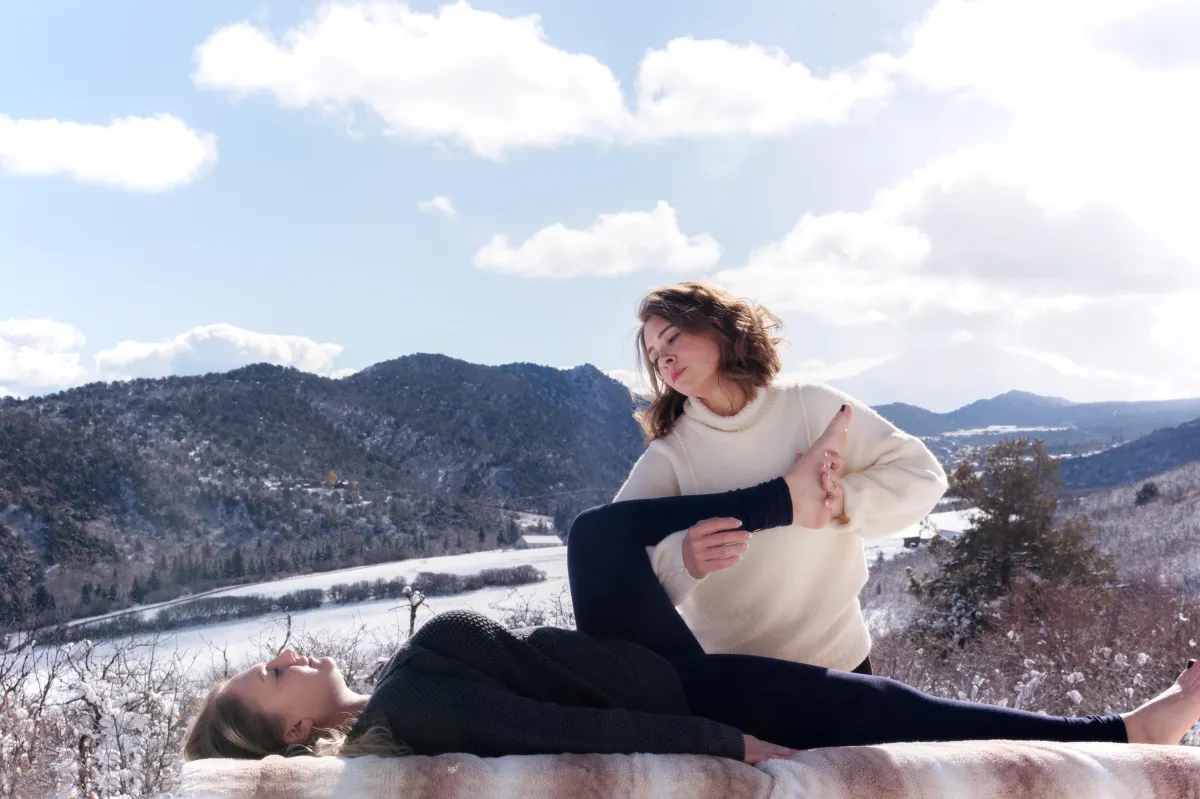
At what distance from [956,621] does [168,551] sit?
88.7 ft

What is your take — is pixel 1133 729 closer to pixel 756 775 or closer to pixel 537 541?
pixel 756 775

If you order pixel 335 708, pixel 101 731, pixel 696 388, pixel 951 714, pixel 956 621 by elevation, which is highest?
pixel 696 388

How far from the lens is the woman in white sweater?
6.01 feet

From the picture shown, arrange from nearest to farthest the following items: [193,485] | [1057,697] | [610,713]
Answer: [610,713] < [1057,697] < [193,485]

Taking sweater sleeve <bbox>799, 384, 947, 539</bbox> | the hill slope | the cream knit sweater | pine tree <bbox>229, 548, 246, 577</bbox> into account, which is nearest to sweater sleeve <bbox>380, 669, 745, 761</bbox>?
the cream knit sweater

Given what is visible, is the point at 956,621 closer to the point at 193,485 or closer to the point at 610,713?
the point at 610,713

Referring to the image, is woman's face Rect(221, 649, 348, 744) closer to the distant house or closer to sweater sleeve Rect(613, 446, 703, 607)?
sweater sleeve Rect(613, 446, 703, 607)

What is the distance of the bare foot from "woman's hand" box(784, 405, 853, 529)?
653 mm

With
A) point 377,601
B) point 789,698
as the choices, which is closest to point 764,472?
point 789,698

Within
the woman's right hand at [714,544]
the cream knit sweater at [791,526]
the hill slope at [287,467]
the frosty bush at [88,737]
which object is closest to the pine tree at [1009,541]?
the frosty bush at [88,737]

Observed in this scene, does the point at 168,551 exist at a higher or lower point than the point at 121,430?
lower

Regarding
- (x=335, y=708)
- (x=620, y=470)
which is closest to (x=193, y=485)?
(x=620, y=470)

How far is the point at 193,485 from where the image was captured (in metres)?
35.9

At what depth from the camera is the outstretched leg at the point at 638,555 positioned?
66.4 inches
